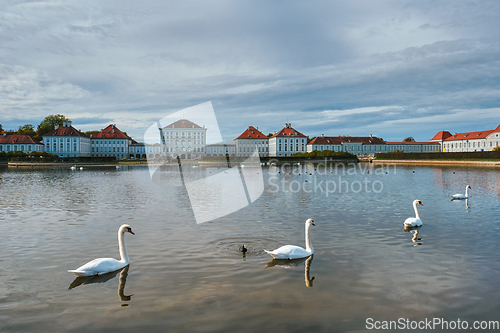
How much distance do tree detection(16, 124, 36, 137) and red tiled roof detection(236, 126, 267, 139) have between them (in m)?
72.7

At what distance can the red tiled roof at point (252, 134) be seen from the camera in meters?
138

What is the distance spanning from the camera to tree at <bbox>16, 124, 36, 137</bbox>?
115 m

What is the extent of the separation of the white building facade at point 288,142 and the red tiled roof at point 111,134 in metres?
55.1

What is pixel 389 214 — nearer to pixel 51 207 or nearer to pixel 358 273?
pixel 358 273

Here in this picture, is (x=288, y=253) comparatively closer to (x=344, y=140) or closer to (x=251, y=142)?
(x=251, y=142)

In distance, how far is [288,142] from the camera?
132 metres

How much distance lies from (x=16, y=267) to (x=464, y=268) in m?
9.43

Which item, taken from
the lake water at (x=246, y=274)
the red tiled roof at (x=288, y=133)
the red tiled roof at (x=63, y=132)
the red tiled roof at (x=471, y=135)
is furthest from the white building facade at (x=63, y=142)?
the red tiled roof at (x=471, y=135)

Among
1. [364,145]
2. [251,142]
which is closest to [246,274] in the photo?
[251,142]

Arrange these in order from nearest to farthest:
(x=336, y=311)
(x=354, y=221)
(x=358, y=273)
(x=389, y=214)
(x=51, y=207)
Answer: (x=336, y=311), (x=358, y=273), (x=354, y=221), (x=389, y=214), (x=51, y=207)

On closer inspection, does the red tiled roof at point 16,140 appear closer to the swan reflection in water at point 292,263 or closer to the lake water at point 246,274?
the lake water at point 246,274

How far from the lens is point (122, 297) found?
5.85 m

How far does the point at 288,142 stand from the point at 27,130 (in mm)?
92335

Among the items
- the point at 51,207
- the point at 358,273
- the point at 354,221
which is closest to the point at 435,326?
the point at 358,273
